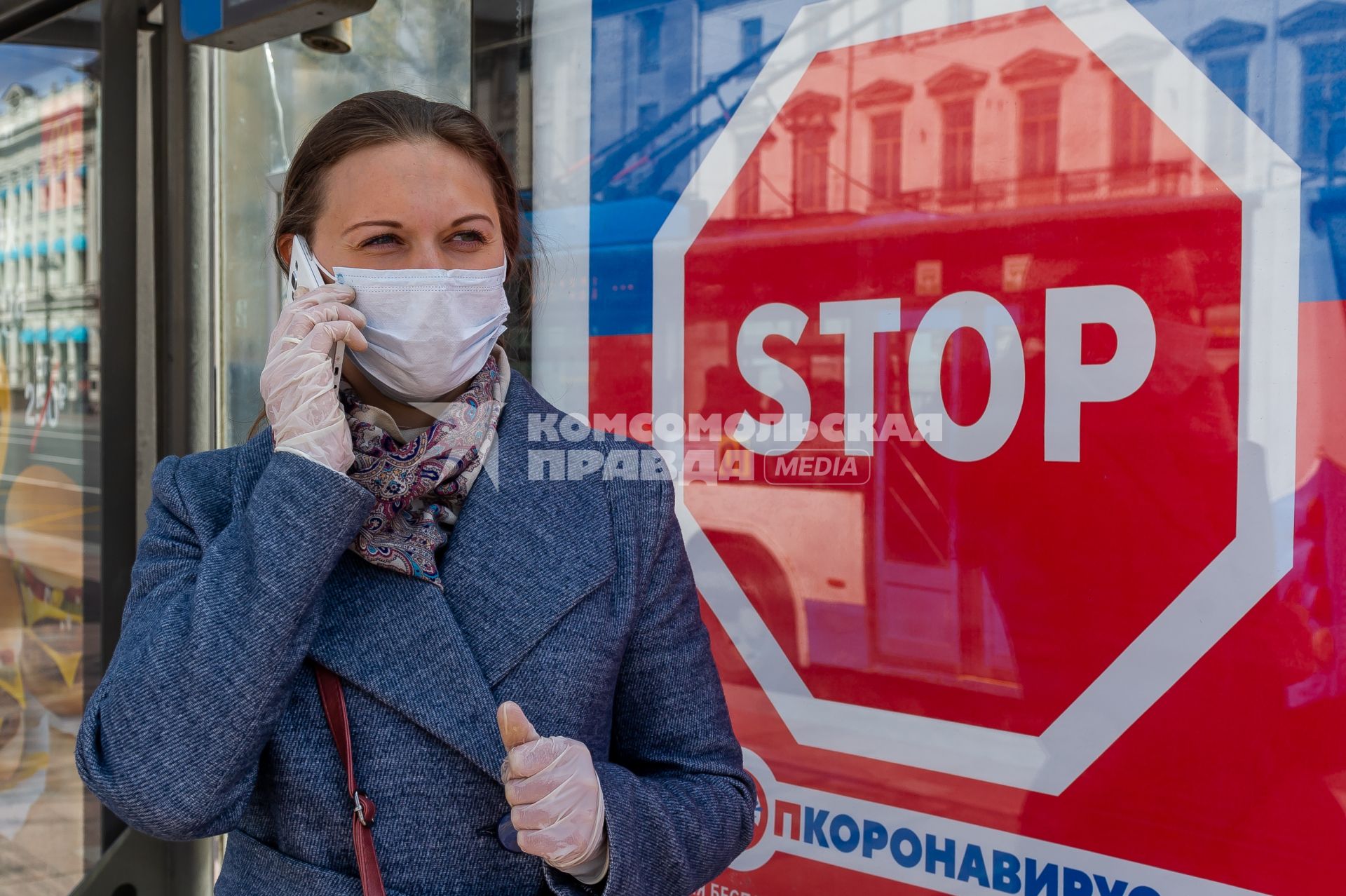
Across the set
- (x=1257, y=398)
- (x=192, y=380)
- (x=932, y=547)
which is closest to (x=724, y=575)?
→ (x=932, y=547)

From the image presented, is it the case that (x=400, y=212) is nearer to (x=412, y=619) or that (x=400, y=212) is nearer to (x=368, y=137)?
(x=368, y=137)

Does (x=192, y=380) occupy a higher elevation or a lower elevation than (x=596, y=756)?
higher

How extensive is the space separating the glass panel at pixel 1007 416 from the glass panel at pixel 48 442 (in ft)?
6.04

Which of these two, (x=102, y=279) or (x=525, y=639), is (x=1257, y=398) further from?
(x=102, y=279)

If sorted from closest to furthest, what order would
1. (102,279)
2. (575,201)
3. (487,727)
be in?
(487,727) → (575,201) → (102,279)

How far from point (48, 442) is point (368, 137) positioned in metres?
2.46

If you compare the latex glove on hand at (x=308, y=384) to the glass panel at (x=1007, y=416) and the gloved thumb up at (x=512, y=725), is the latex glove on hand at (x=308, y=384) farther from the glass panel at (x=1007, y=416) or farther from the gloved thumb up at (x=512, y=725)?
the glass panel at (x=1007, y=416)

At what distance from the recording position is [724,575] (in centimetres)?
221

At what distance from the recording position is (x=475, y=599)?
52.3 inches

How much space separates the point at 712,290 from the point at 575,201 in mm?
495

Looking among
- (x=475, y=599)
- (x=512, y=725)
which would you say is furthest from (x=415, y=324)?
(x=512, y=725)

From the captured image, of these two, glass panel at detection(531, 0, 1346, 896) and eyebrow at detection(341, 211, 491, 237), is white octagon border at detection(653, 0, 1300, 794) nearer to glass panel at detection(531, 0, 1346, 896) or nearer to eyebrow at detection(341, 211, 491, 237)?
glass panel at detection(531, 0, 1346, 896)

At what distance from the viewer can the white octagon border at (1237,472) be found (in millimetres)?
1623

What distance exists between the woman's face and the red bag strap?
1.89ft
